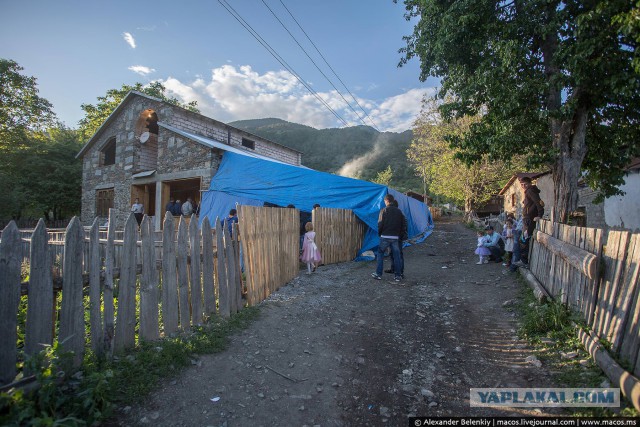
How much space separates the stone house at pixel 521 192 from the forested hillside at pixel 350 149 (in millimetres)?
33726

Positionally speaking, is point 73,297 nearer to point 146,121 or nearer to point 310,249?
point 310,249

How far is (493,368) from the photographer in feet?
10.2

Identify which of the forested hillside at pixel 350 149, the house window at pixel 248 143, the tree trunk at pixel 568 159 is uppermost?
the forested hillside at pixel 350 149

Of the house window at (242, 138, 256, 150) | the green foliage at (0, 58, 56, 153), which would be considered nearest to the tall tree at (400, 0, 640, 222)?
the house window at (242, 138, 256, 150)

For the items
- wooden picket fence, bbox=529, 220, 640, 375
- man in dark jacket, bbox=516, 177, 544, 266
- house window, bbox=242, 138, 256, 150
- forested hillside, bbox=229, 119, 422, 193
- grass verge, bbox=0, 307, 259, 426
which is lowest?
grass verge, bbox=0, 307, 259, 426

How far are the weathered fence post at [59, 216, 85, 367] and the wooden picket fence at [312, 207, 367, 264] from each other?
553cm

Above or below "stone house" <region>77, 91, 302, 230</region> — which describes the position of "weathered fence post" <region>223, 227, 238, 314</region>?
below

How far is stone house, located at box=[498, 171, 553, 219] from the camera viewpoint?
17573mm

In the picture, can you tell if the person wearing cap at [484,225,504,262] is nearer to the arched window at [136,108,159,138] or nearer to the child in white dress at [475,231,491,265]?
the child in white dress at [475,231,491,265]

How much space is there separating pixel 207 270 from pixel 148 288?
0.85m

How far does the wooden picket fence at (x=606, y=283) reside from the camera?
2480 mm

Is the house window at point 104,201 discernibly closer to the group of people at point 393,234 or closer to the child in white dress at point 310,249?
the child in white dress at point 310,249

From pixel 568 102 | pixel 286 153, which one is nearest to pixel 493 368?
pixel 568 102

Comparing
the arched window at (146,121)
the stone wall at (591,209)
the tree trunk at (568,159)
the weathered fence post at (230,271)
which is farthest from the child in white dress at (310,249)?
the stone wall at (591,209)
